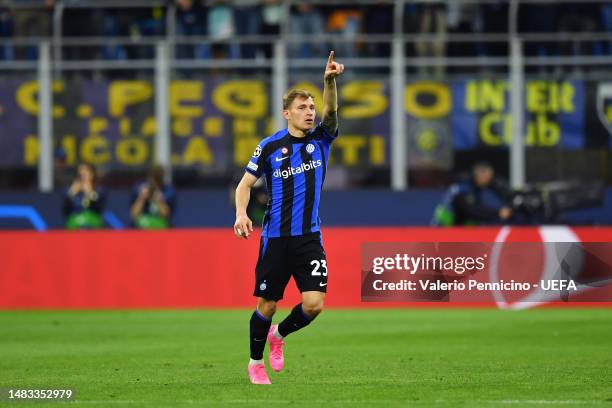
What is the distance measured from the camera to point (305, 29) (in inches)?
908

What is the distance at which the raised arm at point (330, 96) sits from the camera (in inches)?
391

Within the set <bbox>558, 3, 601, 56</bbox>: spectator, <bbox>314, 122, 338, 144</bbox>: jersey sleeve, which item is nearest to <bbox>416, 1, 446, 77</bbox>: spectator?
<bbox>558, 3, 601, 56</bbox>: spectator

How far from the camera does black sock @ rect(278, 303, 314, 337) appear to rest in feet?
33.7

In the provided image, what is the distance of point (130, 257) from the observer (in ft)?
65.0

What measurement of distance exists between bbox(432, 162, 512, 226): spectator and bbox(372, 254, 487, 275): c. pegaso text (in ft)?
36.4

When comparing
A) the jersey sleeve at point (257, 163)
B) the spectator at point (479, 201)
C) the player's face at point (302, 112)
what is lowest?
the spectator at point (479, 201)

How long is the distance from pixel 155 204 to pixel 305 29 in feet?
13.3

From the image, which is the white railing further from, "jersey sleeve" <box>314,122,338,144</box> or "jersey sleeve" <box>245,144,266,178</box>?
"jersey sleeve" <box>245,144,266,178</box>

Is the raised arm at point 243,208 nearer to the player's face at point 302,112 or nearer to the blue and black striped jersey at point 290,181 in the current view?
the blue and black striped jersey at point 290,181

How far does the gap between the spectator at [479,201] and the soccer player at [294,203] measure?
11.5 metres

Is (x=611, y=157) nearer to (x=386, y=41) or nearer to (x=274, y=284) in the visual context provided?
(x=386, y=41)

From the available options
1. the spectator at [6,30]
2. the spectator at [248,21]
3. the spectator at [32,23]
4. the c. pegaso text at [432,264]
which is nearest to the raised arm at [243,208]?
the c. pegaso text at [432,264]

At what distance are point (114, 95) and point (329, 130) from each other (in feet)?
46.2

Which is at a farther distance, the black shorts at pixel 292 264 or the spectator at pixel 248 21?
the spectator at pixel 248 21
